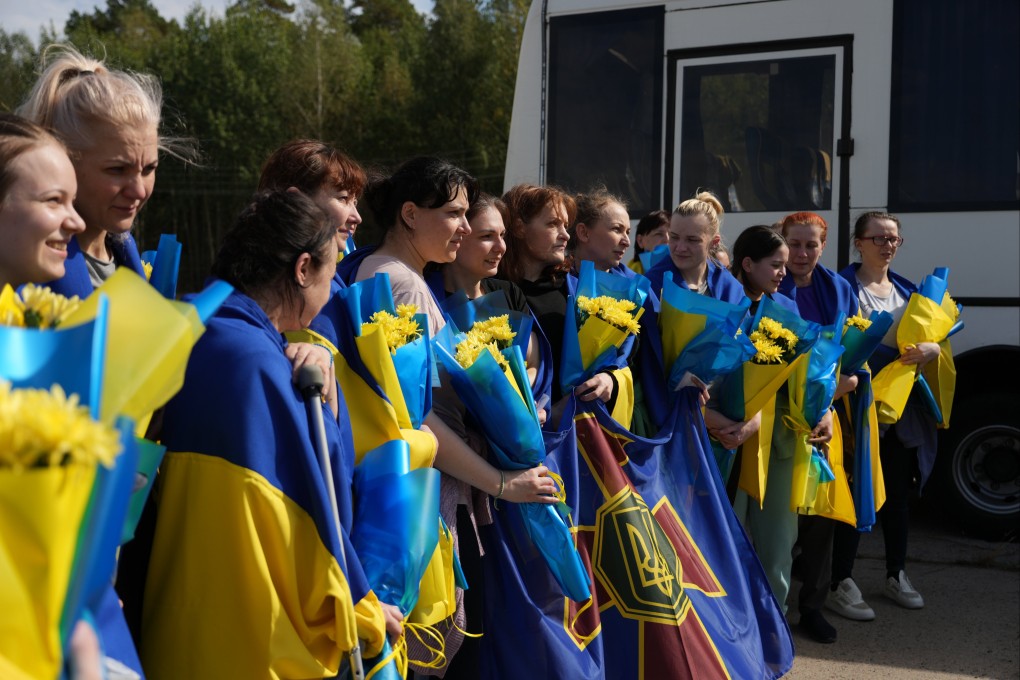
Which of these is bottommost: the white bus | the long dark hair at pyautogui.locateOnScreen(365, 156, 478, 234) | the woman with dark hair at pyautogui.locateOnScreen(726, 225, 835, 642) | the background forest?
the woman with dark hair at pyautogui.locateOnScreen(726, 225, 835, 642)

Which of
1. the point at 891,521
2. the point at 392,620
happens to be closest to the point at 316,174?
the point at 392,620

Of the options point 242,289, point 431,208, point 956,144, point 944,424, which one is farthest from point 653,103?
point 242,289

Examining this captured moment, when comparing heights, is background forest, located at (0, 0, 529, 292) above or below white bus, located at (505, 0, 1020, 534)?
above

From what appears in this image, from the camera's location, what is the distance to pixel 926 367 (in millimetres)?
5633

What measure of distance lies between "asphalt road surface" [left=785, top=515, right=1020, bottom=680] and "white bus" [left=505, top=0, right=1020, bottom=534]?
568 mm

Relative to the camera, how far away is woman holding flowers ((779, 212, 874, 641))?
498 centimetres

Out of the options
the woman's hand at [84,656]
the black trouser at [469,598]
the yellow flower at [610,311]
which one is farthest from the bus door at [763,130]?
the woman's hand at [84,656]

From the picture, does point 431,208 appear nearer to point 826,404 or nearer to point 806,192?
point 826,404

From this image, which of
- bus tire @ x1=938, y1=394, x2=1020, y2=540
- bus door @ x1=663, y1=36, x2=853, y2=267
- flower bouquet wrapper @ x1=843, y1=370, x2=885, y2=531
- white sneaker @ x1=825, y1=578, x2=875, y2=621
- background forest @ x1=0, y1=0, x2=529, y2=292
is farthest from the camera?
background forest @ x1=0, y1=0, x2=529, y2=292

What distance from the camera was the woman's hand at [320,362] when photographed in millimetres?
2129

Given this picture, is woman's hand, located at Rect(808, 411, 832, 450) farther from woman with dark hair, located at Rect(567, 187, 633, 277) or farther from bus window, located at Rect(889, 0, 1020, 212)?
bus window, located at Rect(889, 0, 1020, 212)

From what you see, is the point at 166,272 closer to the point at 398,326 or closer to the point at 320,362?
the point at 398,326

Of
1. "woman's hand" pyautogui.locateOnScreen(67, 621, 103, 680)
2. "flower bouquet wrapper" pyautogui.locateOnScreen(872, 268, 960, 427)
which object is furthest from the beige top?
"flower bouquet wrapper" pyautogui.locateOnScreen(872, 268, 960, 427)

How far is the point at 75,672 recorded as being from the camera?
4.37 feet
